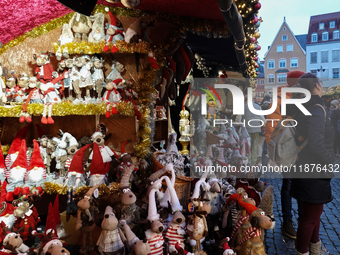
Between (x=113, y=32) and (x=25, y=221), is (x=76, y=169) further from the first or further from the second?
(x=113, y=32)

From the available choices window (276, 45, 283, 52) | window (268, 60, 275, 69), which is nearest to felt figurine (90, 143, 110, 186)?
window (268, 60, 275, 69)

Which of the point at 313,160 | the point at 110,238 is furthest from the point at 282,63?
the point at 110,238

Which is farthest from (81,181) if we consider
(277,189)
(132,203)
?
(277,189)

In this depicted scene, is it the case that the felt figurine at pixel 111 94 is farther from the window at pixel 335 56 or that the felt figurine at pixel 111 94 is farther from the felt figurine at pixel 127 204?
the window at pixel 335 56

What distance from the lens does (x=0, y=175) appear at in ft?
8.57

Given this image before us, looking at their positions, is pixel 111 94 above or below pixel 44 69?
below

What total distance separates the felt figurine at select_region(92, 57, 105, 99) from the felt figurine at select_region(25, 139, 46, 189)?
846 mm

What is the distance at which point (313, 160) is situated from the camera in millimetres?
1849

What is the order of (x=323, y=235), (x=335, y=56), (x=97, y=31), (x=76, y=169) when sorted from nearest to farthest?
(x=76, y=169) → (x=323, y=235) → (x=97, y=31) → (x=335, y=56)

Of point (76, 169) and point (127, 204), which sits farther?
point (76, 169)

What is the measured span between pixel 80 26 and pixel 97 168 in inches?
59.1

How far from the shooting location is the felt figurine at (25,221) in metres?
2.04

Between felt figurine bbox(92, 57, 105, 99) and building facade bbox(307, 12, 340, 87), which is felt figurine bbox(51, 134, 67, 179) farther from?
building facade bbox(307, 12, 340, 87)

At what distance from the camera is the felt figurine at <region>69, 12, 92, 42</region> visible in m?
2.67
